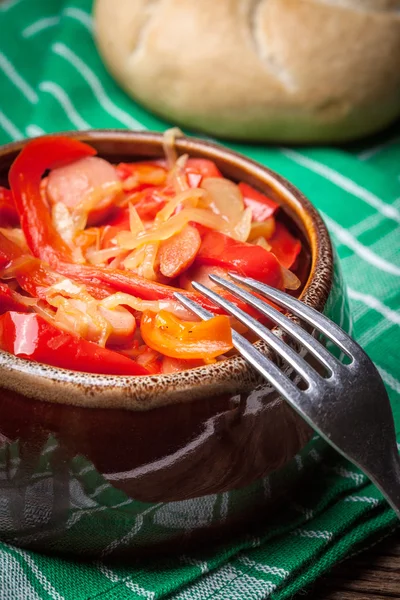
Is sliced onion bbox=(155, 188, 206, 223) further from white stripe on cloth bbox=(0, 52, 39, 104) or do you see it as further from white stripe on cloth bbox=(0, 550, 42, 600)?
white stripe on cloth bbox=(0, 52, 39, 104)

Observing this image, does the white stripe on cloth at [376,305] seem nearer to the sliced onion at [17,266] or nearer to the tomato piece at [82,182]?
the tomato piece at [82,182]

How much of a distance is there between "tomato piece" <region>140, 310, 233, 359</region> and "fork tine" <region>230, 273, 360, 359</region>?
3.6 inches

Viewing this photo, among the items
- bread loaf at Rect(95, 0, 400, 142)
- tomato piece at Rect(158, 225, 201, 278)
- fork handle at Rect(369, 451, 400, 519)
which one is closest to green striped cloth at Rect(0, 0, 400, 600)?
bread loaf at Rect(95, 0, 400, 142)

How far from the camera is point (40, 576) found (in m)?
1.08

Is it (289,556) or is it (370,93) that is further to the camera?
(370,93)

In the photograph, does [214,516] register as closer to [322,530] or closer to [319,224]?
[322,530]

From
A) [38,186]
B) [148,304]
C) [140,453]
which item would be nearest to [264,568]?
[140,453]

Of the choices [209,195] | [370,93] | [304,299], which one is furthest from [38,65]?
[304,299]

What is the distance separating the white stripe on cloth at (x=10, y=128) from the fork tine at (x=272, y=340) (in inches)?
48.1

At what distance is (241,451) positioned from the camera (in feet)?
3.31

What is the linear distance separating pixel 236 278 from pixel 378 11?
4.03 ft

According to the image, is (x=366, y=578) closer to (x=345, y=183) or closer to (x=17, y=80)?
(x=345, y=183)

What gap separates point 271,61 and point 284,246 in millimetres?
887

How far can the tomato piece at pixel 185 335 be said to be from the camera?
100cm
